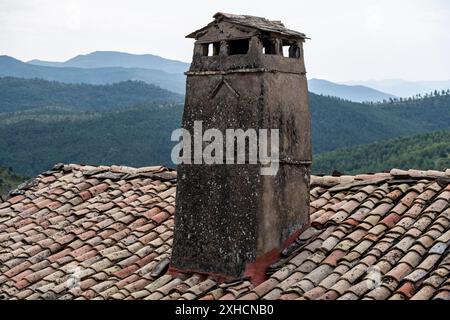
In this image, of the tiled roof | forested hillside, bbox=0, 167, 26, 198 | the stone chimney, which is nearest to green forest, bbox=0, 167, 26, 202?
forested hillside, bbox=0, 167, 26, 198

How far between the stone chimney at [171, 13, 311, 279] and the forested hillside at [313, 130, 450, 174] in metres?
20.2

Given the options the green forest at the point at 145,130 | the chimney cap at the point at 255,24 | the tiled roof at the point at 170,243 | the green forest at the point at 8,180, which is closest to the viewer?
the tiled roof at the point at 170,243

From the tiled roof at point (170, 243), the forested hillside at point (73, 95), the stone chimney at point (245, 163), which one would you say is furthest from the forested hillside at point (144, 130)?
the stone chimney at point (245, 163)

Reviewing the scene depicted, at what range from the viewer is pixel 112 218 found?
33.8 ft

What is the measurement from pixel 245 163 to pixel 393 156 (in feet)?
90.5

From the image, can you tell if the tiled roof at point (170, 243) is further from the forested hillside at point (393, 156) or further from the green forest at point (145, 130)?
the green forest at point (145, 130)

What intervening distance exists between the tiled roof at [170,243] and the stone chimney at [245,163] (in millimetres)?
246

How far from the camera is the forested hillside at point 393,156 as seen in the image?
A: 1206 inches

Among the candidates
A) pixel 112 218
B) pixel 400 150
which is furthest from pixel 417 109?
pixel 112 218

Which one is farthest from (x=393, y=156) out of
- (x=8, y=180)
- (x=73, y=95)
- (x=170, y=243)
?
(x=73, y=95)

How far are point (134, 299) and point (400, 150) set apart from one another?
92.9ft

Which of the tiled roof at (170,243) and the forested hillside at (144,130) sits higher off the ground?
the tiled roof at (170,243)

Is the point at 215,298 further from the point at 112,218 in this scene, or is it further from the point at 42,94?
the point at 42,94

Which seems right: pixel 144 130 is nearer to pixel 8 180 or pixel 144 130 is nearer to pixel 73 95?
pixel 8 180
